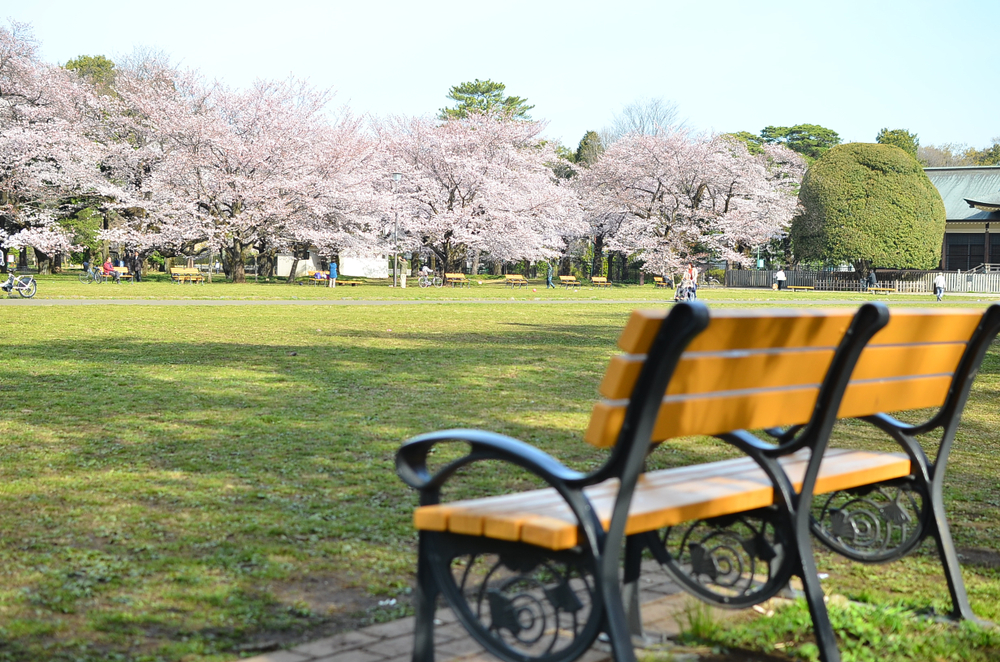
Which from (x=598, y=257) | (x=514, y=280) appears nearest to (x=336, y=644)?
(x=514, y=280)

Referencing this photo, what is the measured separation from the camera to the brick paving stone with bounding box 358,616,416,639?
3.28 metres

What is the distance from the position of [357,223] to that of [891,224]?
86.3 ft

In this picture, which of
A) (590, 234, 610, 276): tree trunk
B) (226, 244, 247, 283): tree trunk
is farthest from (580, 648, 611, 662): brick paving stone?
(590, 234, 610, 276): tree trunk

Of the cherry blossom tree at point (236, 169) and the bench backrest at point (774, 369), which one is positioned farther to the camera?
the cherry blossom tree at point (236, 169)

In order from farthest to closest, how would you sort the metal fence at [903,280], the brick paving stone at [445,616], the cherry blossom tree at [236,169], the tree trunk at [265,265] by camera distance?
the tree trunk at [265,265]
the metal fence at [903,280]
the cherry blossom tree at [236,169]
the brick paving stone at [445,616]

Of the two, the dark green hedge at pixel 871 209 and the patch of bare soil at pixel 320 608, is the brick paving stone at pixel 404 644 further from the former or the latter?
the dark green hedge at pixel 871 209

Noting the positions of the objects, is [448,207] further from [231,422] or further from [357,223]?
[231,422]

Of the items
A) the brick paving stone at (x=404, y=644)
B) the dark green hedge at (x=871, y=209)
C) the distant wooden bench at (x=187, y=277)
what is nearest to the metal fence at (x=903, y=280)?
the dark green hedge at (x=871, y=209)

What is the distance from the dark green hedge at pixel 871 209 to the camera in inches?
2077

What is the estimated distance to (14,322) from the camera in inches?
692

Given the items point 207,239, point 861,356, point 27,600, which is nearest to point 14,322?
point 27,600

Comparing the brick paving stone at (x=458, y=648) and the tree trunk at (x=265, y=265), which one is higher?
the tree trunk at (x=265, y=265)

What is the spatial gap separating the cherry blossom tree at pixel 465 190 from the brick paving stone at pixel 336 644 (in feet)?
154

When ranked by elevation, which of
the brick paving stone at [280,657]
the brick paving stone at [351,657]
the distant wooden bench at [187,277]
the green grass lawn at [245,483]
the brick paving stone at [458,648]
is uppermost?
the distant wooden bench at [187,277]
